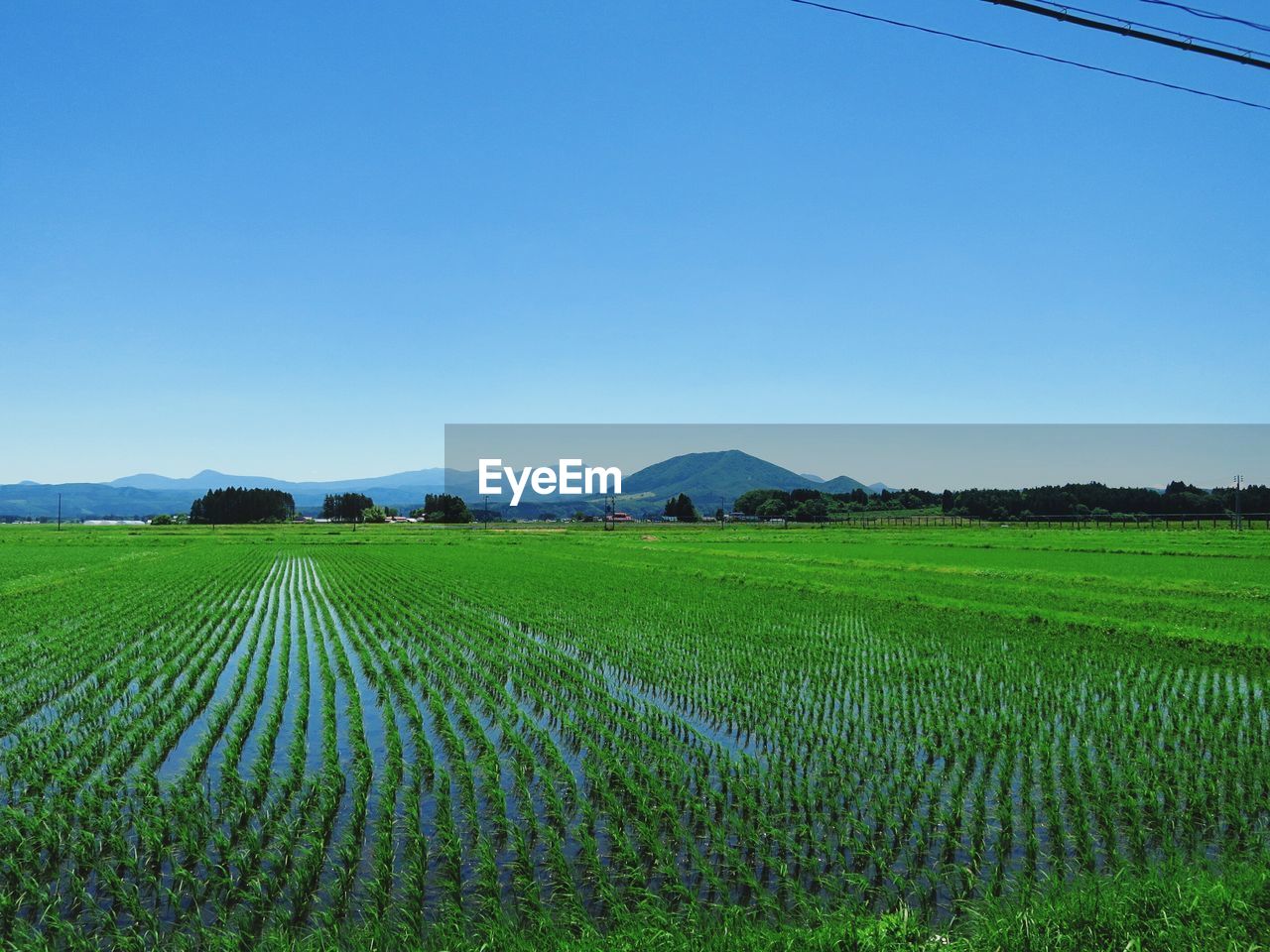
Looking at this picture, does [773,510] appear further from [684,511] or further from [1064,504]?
[1064,504]

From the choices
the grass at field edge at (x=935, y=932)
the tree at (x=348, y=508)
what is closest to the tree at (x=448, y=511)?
the tree at (x=348, y=508)

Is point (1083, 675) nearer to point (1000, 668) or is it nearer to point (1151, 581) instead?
point (1000, 668)

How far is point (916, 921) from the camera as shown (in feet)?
13.6

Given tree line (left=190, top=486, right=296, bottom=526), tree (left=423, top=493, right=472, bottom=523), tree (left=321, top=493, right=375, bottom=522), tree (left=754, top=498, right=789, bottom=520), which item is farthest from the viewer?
tree (left=321, top=493, right=375, bottom=522)

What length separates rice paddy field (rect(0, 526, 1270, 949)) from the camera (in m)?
4.25

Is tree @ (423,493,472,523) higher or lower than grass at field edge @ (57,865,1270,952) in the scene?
higher

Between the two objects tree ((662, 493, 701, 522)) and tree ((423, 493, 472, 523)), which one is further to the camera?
tree ((662, 493, 701, 522))

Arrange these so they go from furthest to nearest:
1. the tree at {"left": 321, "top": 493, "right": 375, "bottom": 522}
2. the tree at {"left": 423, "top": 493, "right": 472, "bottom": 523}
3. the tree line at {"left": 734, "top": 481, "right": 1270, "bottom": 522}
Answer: the tree at {"left": 321, "top": 493, "right": 375, "bottom": 522} → the tree at {"left": 423, "top": 493, "right": 472, "bottom": 523} → the tree line at {"left": 734, "top": 481, "right": 1270, "bottom": 522}

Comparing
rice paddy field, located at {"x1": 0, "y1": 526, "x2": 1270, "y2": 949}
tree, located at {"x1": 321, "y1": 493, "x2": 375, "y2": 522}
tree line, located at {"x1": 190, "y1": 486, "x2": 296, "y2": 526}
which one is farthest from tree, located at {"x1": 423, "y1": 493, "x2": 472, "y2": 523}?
rice paddy field, located at {"x1": 0, "y1": 526, "x2": 1270, "y2": 949}

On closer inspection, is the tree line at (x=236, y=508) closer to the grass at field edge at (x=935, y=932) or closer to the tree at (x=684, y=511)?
the tree at (x=684, y=511)

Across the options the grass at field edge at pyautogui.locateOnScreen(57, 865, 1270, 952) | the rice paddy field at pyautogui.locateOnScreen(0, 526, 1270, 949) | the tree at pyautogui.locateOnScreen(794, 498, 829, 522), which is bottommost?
the rice paddy field at pyautogui.locateOnScreen(0, 526, 1270, 949)

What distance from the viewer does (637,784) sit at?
20.3ft

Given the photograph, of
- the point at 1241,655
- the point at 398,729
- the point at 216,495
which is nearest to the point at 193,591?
the point at 398,729

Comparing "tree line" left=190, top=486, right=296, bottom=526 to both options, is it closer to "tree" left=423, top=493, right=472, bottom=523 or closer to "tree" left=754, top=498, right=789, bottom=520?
"tree" left=423, top=493, right=472, bottom=523
